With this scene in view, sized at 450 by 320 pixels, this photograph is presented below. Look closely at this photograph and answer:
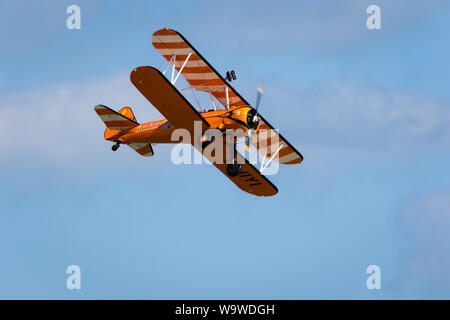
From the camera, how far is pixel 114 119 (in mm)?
35250

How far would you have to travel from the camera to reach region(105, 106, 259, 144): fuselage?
30.7 m

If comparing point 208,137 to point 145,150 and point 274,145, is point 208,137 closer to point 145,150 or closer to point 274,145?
point 274,145

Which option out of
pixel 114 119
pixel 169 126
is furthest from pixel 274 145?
pixel 114 119

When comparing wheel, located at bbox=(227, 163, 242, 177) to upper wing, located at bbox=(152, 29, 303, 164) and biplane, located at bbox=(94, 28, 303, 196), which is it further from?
upper wing, located at bbox=(152, 29, 303, 164)

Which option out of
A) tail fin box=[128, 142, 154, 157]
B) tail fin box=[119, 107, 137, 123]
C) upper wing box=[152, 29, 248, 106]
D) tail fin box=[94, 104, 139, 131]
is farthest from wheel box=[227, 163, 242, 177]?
tail fin box=[119, 107, 137, 123]

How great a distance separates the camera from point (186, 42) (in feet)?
102

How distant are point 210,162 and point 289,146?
10.5ft

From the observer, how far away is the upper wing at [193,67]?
31.0m

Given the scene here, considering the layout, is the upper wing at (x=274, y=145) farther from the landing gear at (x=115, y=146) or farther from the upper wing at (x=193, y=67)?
the landing gear at (x=115, y=146)

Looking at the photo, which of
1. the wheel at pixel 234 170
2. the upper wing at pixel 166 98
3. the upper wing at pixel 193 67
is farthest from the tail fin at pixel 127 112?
the wheel at pixel 234 170

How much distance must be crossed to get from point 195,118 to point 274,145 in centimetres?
470
